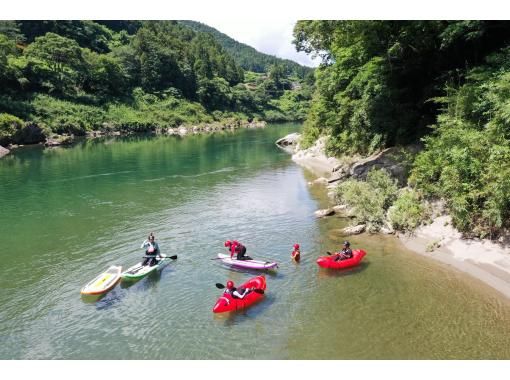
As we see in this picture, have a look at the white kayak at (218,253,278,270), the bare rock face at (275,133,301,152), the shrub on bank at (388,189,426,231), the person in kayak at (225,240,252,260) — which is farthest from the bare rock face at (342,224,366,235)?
the bare rock face at (275,133,301,152)

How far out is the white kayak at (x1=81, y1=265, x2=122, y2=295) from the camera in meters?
18.4

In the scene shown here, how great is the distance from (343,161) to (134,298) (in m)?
26.5

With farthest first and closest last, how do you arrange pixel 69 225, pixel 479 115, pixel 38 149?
pixel 38 149 < pixel 69 225 < pixel 479 115

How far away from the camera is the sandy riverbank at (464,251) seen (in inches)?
698

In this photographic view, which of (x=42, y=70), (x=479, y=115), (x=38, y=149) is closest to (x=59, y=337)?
(x=479, y=115)

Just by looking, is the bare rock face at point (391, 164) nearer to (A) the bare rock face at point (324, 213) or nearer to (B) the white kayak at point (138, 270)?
A: (A) the bare rock face at point (324, 213)

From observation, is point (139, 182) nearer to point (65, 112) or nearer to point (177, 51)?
point (65, 112)

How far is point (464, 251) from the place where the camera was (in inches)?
778

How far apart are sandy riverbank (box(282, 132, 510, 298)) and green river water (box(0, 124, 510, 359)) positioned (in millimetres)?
636

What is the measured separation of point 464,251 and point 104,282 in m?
16.2

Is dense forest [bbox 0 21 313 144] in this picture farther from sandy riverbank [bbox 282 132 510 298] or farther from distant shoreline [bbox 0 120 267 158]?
sandy riverbank [bbox 282 132 510 298]

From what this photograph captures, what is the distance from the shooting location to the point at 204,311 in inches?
672

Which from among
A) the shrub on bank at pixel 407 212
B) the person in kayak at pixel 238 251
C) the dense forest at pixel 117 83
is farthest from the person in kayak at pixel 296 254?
the dense forest at pixel 117 83

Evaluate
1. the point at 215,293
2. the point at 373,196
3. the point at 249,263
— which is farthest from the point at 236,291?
the point at 373,196
